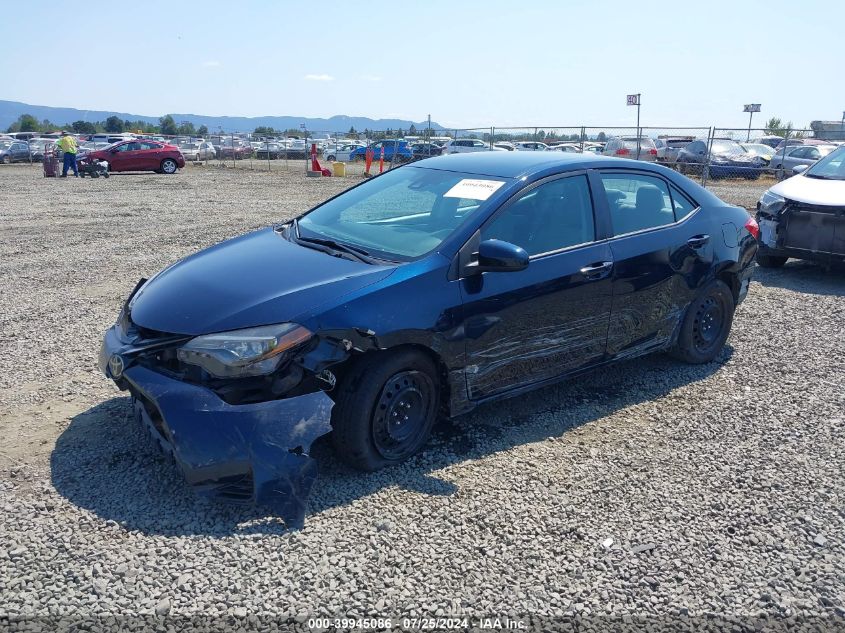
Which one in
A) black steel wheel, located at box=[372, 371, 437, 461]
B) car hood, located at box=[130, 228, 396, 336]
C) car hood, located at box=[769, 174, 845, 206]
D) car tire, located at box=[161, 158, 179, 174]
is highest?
car tire, located at box=[161, 158, 179, 174]

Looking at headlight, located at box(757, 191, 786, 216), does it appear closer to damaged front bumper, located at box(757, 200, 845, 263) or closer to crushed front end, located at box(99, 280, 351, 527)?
damaged front bumper, located at box(757, 200, 845, 263)

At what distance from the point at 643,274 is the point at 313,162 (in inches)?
901

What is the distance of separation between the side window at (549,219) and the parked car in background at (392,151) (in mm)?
25308

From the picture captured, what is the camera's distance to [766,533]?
339 centimetres

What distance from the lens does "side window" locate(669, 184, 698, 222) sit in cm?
527

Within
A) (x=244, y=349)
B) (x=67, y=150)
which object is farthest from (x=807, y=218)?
(x=67, y=150)

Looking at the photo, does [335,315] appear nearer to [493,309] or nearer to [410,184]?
[493,309]

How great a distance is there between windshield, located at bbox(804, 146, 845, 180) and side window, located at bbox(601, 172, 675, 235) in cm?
522

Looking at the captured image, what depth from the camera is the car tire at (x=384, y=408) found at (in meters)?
3.56

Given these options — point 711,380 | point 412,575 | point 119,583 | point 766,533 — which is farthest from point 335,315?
point 711,380

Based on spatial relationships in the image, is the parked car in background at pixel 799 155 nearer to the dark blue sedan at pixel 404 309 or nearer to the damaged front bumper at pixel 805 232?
the damaged front bumper at pixel 805 232

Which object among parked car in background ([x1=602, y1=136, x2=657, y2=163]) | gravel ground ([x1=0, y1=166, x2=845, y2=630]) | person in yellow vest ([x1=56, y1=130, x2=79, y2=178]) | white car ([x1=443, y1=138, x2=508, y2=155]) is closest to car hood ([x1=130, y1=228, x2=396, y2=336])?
gravel ground ([x1=0, y1=166, x2=845, y2=630])

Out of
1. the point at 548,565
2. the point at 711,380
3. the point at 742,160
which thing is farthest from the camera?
the point at 742,160

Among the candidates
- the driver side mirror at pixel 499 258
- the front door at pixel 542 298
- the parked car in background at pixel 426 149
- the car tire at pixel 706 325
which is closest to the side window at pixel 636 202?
the front door at pixel 542 298
